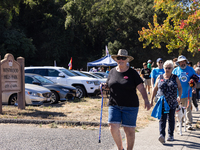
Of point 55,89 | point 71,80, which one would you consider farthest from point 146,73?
point 55,89

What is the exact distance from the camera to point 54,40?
38062mm

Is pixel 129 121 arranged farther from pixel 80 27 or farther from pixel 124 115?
pixel 80 27

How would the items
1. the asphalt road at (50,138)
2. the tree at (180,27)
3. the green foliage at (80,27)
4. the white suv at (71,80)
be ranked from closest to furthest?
1. the asphalt road at (50,138)
2. the tree at (180,27)
3. the white suv at (71,80)
4. the green foliage at (80,27)

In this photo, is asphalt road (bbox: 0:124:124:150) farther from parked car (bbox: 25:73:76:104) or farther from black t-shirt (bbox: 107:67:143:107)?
parked car (bbox: 25:73:76:104)

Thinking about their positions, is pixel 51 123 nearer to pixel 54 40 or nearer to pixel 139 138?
pixel 139 138

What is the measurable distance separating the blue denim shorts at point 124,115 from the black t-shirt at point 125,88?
0.24 ft

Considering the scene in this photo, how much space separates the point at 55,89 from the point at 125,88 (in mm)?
Result: 8469

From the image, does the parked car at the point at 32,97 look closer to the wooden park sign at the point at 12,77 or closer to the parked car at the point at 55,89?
the wooden park sign at the point at 12,77

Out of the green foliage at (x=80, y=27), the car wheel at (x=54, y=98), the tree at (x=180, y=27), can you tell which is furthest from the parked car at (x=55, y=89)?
the green foliage at (x=80, y=27)

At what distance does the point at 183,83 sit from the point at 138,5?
126ft

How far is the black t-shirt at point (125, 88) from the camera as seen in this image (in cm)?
461

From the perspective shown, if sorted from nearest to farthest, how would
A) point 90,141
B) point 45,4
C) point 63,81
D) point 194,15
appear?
point 90,141 < point 194,15 < point 63,81 < point 45,4

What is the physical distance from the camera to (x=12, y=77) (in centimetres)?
983

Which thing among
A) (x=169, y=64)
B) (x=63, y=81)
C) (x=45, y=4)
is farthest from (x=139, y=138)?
(x=45, y=4)
